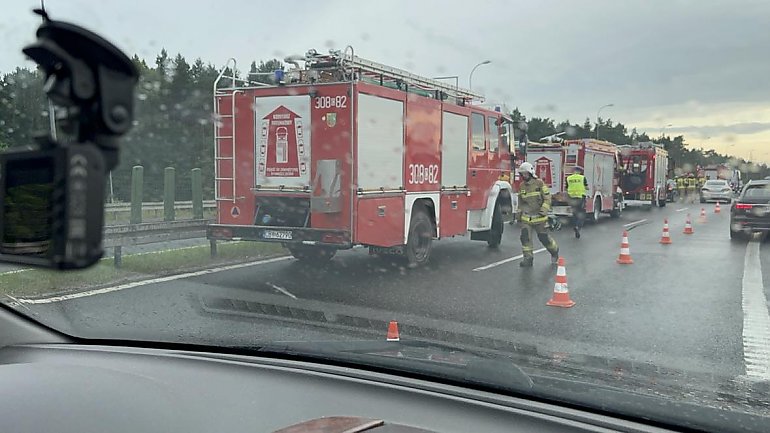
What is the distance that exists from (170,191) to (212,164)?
78 cm

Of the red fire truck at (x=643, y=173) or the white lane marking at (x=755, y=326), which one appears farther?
the red fire truck at (x=643, y=173)

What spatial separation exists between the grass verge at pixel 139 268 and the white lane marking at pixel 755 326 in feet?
14.3

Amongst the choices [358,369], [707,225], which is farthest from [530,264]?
[707,225]

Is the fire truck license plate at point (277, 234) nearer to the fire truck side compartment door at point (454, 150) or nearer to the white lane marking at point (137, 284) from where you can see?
the white lane marking at point (137, 284)

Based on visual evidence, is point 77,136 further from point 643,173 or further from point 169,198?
point 643,173

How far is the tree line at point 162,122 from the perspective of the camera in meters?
1.72

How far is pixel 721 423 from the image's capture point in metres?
2.18

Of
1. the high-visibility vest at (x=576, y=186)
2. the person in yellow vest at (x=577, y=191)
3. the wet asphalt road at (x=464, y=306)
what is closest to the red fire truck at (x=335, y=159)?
the wet asphalt road at (x=464, y=306)

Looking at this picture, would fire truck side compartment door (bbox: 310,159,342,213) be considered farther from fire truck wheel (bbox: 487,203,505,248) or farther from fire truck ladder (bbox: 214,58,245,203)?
fire truck wheel (bbox: 487,203,505,248)

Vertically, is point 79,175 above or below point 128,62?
below

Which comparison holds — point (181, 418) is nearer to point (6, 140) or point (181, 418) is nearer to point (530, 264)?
point (6, 140)

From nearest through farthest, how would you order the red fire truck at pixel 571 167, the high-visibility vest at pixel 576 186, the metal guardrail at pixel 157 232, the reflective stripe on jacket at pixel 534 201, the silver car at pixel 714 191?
1. the metal guardrail at pixel 157 232
2. the reflective stripe on jacket at pixel 534 201
3. the high-visibility vest at pixel 576 186
4. the red fire truck at pixel 571 167
5. the silver car at pixel 714 191

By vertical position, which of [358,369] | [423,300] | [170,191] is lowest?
[423,300]

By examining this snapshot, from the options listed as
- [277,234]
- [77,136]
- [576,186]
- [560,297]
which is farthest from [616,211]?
[77,136]
